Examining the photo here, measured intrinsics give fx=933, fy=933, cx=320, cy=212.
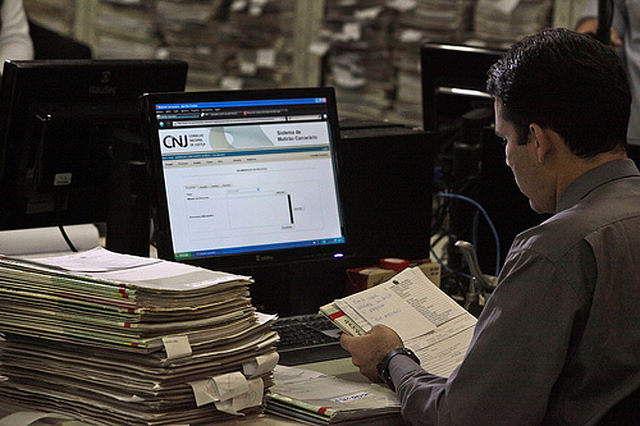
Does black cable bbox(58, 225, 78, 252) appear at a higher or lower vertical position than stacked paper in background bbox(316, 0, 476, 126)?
lower

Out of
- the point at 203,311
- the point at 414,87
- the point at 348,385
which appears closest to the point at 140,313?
the point at 203,311

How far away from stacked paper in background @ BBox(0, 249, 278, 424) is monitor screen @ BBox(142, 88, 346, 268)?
1.07 feet

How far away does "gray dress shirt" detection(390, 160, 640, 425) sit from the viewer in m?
1.26

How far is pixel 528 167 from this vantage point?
1409 millimetres

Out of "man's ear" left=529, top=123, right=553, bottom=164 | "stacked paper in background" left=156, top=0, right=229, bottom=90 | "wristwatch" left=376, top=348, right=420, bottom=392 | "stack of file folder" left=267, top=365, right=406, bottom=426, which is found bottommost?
"stack of file folder" left=267, top=365, right=406, bottom=426

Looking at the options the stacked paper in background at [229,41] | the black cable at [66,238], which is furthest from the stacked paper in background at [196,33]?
the black cable at [66,238]

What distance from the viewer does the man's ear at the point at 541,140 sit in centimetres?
135

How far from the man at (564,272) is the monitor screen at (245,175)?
1.89 ft

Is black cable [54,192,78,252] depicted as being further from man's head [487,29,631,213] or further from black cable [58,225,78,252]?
man's head [487,29,631,213]

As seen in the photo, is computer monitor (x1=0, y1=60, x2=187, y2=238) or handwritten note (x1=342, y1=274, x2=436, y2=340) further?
computer monitor (x1=0, y1=60, x2=187, y2=238)

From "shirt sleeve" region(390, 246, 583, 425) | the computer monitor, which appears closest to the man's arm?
"shirt sleeve" region(390, 246, 583, 425)

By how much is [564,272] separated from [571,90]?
0.85ft

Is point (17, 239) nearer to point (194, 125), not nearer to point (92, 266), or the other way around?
point (194, 125)

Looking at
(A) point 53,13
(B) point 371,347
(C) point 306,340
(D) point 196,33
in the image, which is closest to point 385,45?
(D) point 196,33
